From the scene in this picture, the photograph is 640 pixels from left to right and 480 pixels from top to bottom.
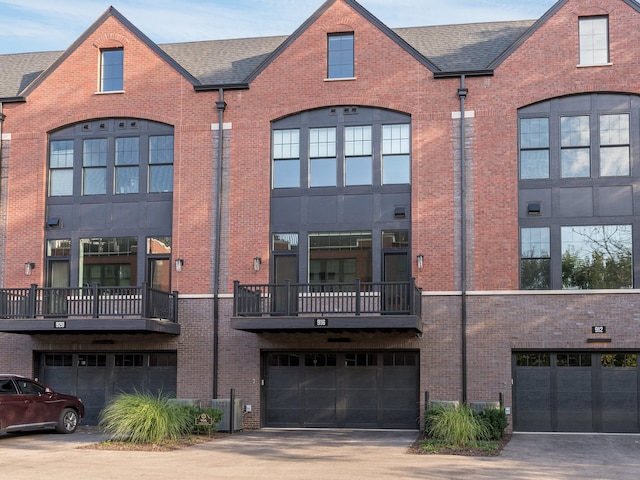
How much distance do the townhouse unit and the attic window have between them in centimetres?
10

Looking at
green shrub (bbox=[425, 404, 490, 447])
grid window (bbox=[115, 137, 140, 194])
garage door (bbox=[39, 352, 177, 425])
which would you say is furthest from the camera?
grid window (bbox=[115, 137, 140, 194])

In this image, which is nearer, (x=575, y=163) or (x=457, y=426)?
(x=457, y=426)

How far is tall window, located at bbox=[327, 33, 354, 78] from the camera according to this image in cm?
2506

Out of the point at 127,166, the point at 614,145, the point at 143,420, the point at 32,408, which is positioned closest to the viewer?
the point at 143,420

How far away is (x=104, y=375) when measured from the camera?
2562 cm

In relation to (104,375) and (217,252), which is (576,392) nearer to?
(217,252)

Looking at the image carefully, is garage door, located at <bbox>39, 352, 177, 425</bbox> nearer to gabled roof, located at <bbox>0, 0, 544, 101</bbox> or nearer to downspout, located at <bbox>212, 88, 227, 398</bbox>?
downspout, located at <bbox>212, 88, 227, 398</bbox>

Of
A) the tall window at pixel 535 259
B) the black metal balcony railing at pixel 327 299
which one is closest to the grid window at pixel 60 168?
the black metal balcony railing at pixel 327 299

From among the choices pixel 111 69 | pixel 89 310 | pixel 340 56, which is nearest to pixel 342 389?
pixel 89 310

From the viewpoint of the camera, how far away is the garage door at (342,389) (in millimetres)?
24156

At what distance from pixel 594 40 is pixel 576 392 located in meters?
9.46

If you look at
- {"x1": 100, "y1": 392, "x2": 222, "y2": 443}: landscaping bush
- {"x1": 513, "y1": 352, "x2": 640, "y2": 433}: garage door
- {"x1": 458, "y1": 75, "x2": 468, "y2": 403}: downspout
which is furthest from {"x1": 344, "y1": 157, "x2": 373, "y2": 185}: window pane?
{"x1": 100, "y1": 392, "x2": 222, "y2": 443}: landscaping bush

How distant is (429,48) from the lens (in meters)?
26.1

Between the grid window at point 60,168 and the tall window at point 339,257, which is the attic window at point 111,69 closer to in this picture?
the grid window at point 60,168
